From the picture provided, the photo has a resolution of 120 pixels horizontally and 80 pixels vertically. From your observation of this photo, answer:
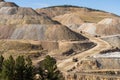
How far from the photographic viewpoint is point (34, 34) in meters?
123

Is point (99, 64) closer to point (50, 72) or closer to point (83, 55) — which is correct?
point (83, 55)

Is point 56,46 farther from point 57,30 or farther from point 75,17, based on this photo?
point 75,17

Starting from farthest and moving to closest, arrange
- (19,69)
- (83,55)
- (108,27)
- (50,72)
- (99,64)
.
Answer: (108,27) → (83,55) → (99,64) → (50,72) → (19,69)

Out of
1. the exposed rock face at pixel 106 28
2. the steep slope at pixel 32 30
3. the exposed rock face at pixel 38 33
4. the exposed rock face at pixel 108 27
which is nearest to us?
the exposed rock face at pixel 38 33

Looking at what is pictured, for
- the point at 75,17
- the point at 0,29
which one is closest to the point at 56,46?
the point at 0,29

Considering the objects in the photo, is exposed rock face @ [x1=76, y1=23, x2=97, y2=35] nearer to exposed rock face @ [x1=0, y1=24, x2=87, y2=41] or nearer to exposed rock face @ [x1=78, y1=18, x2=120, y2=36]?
exposed rock face @ [x1=78, y1=18, x2=120, y2=36]

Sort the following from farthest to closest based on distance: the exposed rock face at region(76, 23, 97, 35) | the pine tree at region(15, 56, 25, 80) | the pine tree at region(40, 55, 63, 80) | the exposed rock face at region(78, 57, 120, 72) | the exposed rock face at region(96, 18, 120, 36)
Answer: the exposed rock face at region(76, 23, 97, 35) → the exposed rock face at region(96, 18, 120, 36) → the exposed rock face at region(78, 57, 120, 72) → the pine tree at region(40, 55, 63, 80) → the pine tree at region(15, 56, 25, 80)

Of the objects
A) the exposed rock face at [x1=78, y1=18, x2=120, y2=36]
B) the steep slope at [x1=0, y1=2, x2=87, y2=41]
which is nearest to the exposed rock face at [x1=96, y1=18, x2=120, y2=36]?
the exposed rock face at [x1=78, y1=18, x2=120, y2=36]

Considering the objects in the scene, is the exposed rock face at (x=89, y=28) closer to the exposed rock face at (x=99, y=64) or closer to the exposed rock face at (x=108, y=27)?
the exposed rock face at (x=108, y=27)

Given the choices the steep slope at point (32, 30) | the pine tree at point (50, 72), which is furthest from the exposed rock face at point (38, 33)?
the pine tree at point (50, 72)

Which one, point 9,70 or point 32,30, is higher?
point 9,70

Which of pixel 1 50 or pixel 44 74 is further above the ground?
pixel 44 74

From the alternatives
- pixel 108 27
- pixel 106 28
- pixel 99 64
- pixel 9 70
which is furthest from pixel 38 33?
pixel 9 70

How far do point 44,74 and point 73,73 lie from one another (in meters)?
14.3
